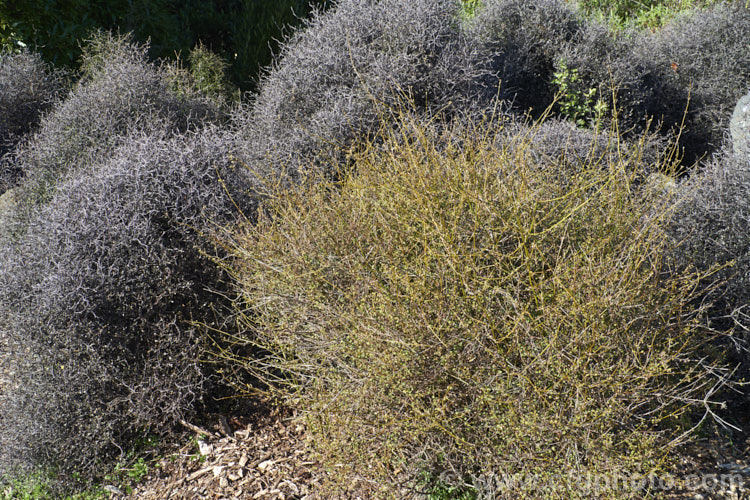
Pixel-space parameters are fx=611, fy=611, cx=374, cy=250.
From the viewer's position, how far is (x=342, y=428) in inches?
100

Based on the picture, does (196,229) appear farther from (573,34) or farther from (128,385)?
(573,34)

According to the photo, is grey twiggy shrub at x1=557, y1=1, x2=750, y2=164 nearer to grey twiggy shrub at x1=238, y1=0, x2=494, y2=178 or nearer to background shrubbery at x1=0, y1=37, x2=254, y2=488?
grey twiggy shrub at x1=238, y1=0, x2=494, y2=178

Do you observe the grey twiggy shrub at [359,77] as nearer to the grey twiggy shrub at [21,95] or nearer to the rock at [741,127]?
the rock at [741,127]

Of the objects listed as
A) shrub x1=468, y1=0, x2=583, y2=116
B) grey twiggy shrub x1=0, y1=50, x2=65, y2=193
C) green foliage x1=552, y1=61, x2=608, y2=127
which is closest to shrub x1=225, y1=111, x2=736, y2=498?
green foliage x1=552, y1=61, x2=608, y2=127

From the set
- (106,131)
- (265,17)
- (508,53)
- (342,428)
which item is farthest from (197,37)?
(342,428)

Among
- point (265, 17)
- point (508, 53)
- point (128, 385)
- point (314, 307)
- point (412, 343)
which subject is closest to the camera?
point (412, 343)

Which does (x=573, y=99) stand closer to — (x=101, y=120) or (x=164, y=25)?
(x=101, y=120)

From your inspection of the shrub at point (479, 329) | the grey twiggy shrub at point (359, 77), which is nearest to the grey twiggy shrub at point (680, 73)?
the grey twiggy shrub at point (359, 77)

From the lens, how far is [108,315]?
135 inches

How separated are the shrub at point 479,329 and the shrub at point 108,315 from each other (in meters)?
0.91

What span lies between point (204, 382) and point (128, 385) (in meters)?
0.43

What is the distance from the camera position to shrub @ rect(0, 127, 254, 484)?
3.26 metres

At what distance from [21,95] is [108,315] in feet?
13.7

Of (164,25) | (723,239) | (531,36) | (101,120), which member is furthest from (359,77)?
(164,25)
